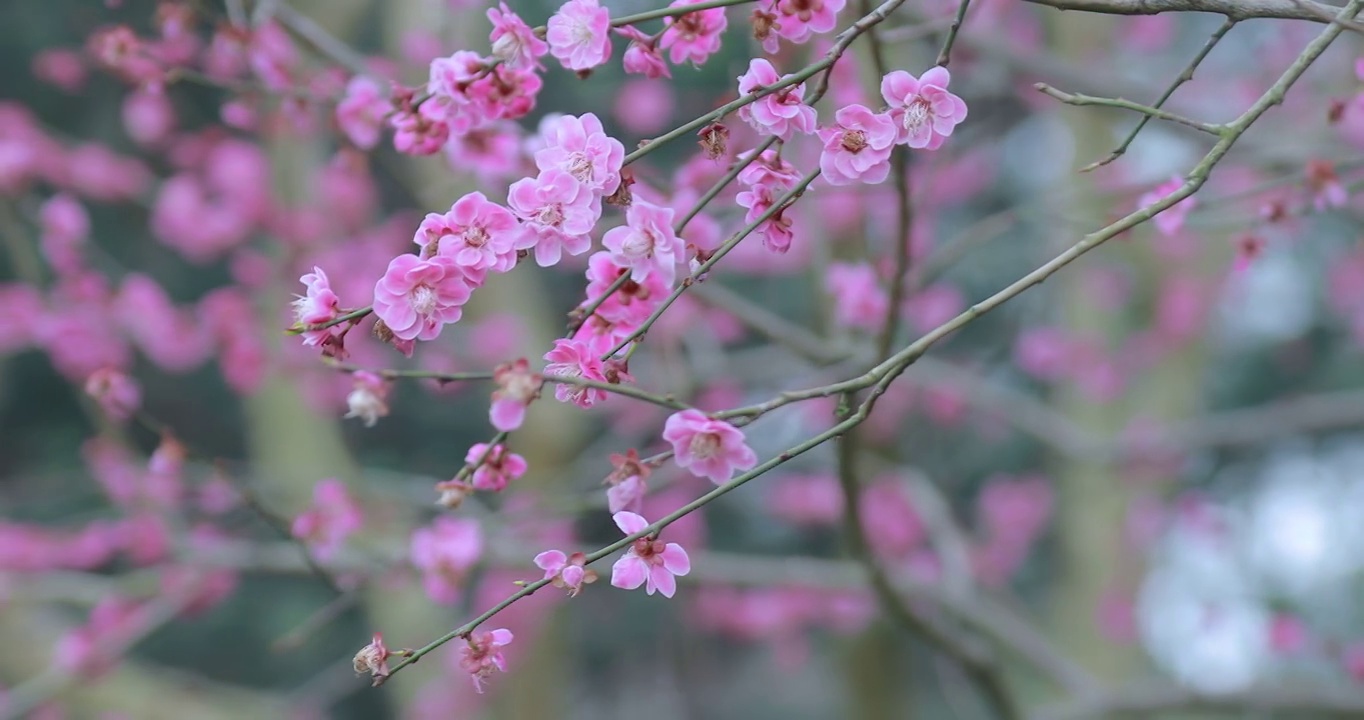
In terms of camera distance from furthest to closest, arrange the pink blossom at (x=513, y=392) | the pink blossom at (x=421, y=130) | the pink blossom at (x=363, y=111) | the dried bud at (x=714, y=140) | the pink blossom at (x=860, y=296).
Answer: the pink blossom at (x=860, y=296) → the pink blossom at (x=363, y=111) → the pink blossom at (x=421, y=130) → the dried bud at (x=714, y=140) → the pink blossom at (x=513, y=392)

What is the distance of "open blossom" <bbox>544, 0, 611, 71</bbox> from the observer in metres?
1.00

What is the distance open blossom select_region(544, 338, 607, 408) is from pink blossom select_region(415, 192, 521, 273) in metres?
0.08

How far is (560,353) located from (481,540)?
133 cm

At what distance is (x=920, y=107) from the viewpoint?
0.98 m

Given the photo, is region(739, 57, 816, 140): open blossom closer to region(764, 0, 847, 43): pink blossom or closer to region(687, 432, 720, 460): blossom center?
region(764, 0, 847, 43): pink blossom

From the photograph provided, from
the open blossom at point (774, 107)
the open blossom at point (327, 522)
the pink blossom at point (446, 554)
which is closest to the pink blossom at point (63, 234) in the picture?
the open blossom at point (327, 522)

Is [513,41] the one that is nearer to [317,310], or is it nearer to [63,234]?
[317,310]

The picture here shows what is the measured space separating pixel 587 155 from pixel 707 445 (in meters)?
0.27

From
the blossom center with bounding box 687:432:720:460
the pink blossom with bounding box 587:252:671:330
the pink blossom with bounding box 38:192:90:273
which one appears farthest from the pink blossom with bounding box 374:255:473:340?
the pink blossom with bounding box 38:192:90:273

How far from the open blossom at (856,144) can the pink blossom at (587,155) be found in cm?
19

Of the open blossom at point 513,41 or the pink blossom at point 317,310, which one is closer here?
the pink blossom at point 317,310

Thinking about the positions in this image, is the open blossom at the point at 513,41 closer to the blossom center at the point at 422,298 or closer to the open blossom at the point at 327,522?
the blossom center at the point at 422,298

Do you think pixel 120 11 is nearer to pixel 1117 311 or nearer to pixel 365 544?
pixel 365 544

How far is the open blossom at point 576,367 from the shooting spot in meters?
0.91
